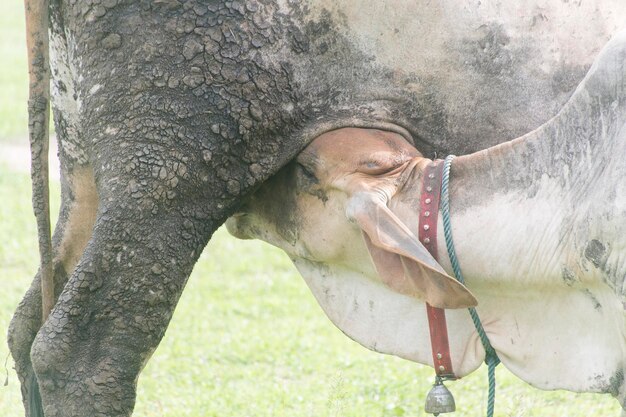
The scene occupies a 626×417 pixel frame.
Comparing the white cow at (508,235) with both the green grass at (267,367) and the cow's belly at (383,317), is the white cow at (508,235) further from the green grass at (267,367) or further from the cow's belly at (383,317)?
the green grass at (267,367)

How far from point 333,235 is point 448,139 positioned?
0.50 meters

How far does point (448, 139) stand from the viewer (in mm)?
4000

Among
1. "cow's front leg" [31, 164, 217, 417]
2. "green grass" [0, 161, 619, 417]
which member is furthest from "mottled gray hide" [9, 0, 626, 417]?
"green grass" [0, 161, 619, 417]

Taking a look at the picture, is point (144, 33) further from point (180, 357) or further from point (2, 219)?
point (2, 219)

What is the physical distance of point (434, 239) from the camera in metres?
3.64

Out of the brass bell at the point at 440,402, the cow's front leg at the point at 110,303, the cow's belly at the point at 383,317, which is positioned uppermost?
the cow's front leg at the point at 110,303

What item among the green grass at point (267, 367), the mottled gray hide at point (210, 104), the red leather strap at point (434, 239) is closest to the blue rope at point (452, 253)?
the red leather strap at point (434, 239)

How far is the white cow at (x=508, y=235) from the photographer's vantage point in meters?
3.41

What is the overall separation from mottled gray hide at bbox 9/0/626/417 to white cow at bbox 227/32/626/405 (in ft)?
0.65

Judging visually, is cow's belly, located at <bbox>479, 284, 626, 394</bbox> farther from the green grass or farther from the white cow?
the green grass

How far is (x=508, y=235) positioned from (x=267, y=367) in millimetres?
2450

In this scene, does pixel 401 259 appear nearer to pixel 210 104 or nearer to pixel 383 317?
pixel 383 317

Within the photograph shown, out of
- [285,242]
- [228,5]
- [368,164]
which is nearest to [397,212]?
[368,164]

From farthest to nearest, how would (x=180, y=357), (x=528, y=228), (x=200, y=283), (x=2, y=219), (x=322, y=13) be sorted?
(x=2, y=219)
(x=200, y=283)
(x=180, y=357)
(x=322, y=13)
(x=528, y=228)
